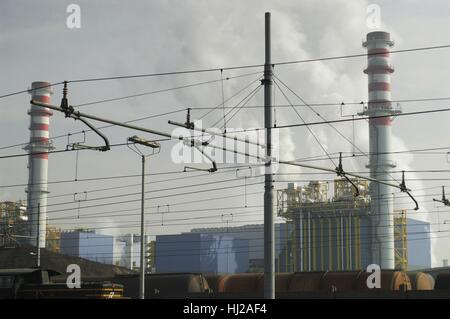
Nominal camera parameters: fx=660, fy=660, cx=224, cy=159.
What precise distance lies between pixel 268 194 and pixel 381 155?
63.1 meters

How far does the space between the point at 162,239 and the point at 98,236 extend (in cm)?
1918

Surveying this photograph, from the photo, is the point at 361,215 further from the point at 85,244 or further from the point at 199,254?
the point at 85,244

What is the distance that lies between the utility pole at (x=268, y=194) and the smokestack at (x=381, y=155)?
62.2 m

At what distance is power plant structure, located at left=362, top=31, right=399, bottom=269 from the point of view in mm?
81062

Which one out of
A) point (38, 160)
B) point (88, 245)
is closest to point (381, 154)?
point (38, 160)

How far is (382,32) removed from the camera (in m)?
87.2

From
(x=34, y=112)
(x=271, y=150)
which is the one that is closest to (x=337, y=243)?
(x=34, y=112)

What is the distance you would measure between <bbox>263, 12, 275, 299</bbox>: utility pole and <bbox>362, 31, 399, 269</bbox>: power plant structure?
62.2m

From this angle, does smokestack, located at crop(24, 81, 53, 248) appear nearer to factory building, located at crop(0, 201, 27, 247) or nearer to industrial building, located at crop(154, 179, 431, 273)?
factory building, located at crop(0, 201, 27, 247)

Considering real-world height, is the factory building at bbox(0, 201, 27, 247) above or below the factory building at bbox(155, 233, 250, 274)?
above

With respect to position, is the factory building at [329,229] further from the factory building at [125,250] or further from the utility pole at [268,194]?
the utility pole at [268,194]

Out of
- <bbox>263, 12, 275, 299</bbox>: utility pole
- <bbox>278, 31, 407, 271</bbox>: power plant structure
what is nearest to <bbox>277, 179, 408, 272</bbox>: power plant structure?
<bbox>278, 31, 407, 271</bbox>: power plant structure

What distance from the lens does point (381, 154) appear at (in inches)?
3179

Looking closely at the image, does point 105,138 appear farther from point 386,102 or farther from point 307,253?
point 307,253
